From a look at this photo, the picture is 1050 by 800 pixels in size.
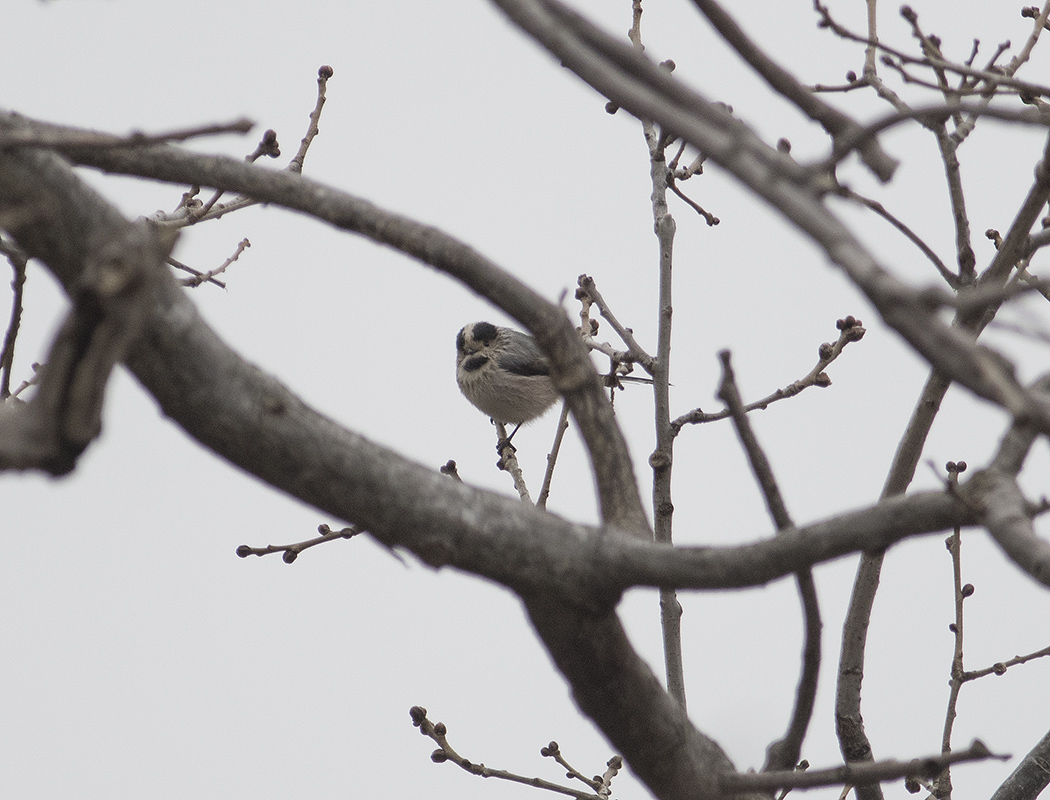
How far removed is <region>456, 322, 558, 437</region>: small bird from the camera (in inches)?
301

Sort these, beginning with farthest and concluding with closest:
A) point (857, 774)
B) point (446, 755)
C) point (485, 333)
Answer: point (485, 333) < point (446, 755) < point (857, 774)

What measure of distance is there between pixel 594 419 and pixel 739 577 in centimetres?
73

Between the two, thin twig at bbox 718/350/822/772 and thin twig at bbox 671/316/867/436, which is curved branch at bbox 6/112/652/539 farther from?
thin twig at bbox 671/316/867/436

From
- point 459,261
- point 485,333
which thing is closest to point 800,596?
point 459,261

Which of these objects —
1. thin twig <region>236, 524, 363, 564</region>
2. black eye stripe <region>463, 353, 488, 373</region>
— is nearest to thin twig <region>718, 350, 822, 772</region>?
thin twig <region>236, 524, 363, 564</region>

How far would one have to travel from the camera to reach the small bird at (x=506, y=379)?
763cm

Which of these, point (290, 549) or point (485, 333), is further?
point (485, 333)

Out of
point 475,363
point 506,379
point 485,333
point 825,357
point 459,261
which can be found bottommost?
point 459,261

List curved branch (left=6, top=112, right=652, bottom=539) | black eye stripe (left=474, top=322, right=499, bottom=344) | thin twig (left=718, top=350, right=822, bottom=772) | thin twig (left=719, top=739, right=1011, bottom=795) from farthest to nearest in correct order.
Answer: black eye stripe (left=474, top=322, right=499, bottom=344)
curved branch (left=6, top=112, right=652, bottom=539)
thin twig (left=718, top=350, right=822, bottom=772)
thin twig (left=719, top=739, right=1011, bottom=795)

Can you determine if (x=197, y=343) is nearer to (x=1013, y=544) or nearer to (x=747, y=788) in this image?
(x=1013, y=544)

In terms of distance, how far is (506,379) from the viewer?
25.1 feet

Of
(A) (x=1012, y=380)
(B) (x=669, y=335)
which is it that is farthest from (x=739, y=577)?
(B) (x=669, y=335)

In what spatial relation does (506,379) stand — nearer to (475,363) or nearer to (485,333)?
(475,363)

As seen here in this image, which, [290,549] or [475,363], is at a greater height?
[475,363]
